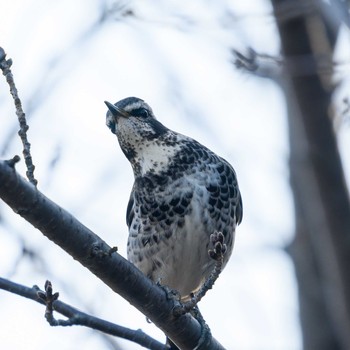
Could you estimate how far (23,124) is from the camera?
3773 mm

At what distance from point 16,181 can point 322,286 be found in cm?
296

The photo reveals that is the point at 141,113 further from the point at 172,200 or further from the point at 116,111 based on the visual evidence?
the point at 172,200

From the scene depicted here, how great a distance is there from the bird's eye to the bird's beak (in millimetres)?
87

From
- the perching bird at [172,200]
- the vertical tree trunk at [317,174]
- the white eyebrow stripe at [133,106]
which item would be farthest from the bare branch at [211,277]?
the white eyebrow stripe at [133,106]

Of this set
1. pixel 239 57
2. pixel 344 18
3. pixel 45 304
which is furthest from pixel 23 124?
pixel 239 57

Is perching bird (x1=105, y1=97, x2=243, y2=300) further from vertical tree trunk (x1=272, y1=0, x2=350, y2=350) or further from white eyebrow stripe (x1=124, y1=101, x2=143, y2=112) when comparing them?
vertical tree trunk (x1=272, y1=0, x2=350, y2=350)

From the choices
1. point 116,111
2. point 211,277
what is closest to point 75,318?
point 211,277

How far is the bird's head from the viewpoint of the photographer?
6473 mm

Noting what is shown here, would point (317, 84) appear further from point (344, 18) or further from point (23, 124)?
point (23, 124)

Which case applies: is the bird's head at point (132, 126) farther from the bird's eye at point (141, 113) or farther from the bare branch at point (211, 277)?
the bare branch at point (211, 277)

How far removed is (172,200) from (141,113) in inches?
36.1

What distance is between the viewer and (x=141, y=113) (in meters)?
6.61

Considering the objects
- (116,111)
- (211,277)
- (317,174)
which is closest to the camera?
(211,277)

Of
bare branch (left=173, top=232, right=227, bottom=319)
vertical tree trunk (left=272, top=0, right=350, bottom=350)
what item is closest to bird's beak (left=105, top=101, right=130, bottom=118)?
vertical tree trunk (left=272, top=0, right=350, bottom=350)
